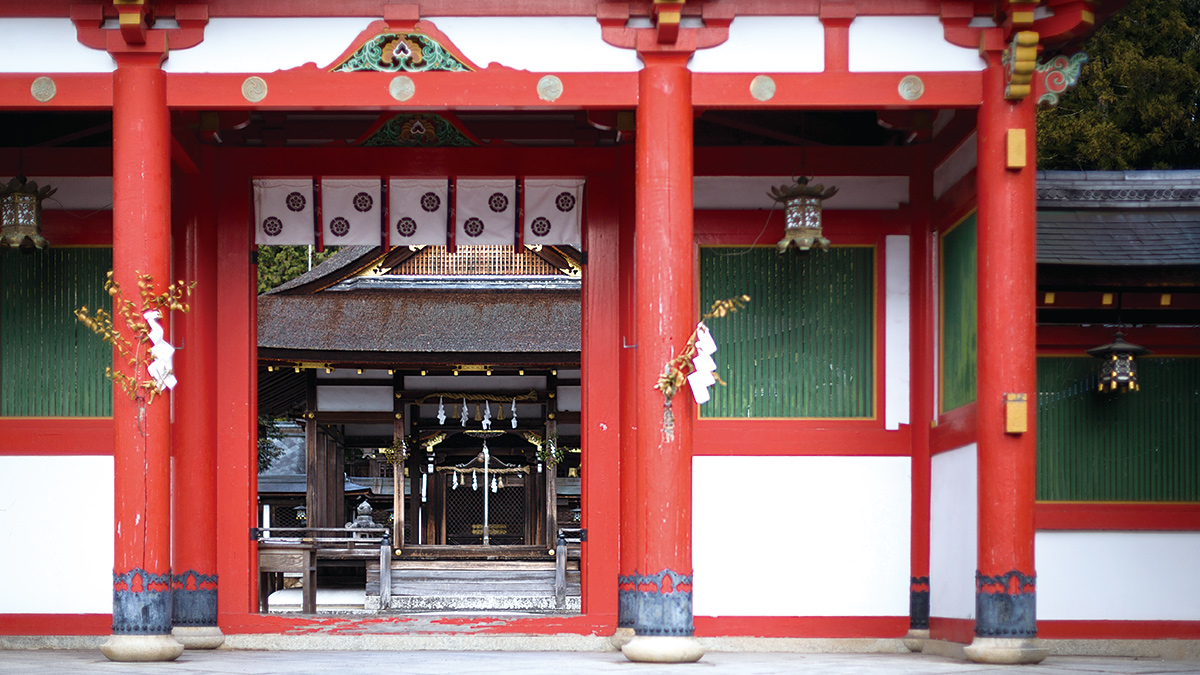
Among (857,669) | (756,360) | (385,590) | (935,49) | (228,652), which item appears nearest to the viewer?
(857,669)

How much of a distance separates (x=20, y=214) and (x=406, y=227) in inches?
115

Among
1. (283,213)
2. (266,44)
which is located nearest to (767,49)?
(266,44)

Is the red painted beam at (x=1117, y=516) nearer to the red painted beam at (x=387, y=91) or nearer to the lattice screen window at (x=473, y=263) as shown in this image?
the red painted beam at (x=387, y=91)

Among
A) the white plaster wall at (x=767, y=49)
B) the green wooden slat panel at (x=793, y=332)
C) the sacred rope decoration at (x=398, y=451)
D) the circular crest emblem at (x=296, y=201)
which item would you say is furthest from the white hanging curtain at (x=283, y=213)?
the sacred rope decoration at (x=398, y=451)

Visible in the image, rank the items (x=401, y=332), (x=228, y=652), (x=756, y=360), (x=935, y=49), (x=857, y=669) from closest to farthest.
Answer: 1. (x=857, y=669)
2. (x=935, y=49)
3. (x=228, y=652)
4. (x=756, y=360)
5. (x=401, y=332)

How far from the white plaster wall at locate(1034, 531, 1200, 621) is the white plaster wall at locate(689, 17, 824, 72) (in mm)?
3903

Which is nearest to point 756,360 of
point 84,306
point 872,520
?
point 872,520

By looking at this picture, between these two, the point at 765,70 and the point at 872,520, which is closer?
the point at 765,70

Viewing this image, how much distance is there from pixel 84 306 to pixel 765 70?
18.2 ft

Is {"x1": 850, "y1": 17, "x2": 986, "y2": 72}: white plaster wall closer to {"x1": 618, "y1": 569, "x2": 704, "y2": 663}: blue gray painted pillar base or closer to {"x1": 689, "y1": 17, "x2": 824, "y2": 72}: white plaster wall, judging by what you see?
{"x1": 689, "y1": 17, "x2": 824, "y2": 72}: white plaster wall

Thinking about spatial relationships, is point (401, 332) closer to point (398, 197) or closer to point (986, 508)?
point (398, 197)

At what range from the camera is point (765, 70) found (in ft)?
29.8

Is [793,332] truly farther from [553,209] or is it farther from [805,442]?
[553,209]

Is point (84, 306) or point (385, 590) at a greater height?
point (84, 306)
